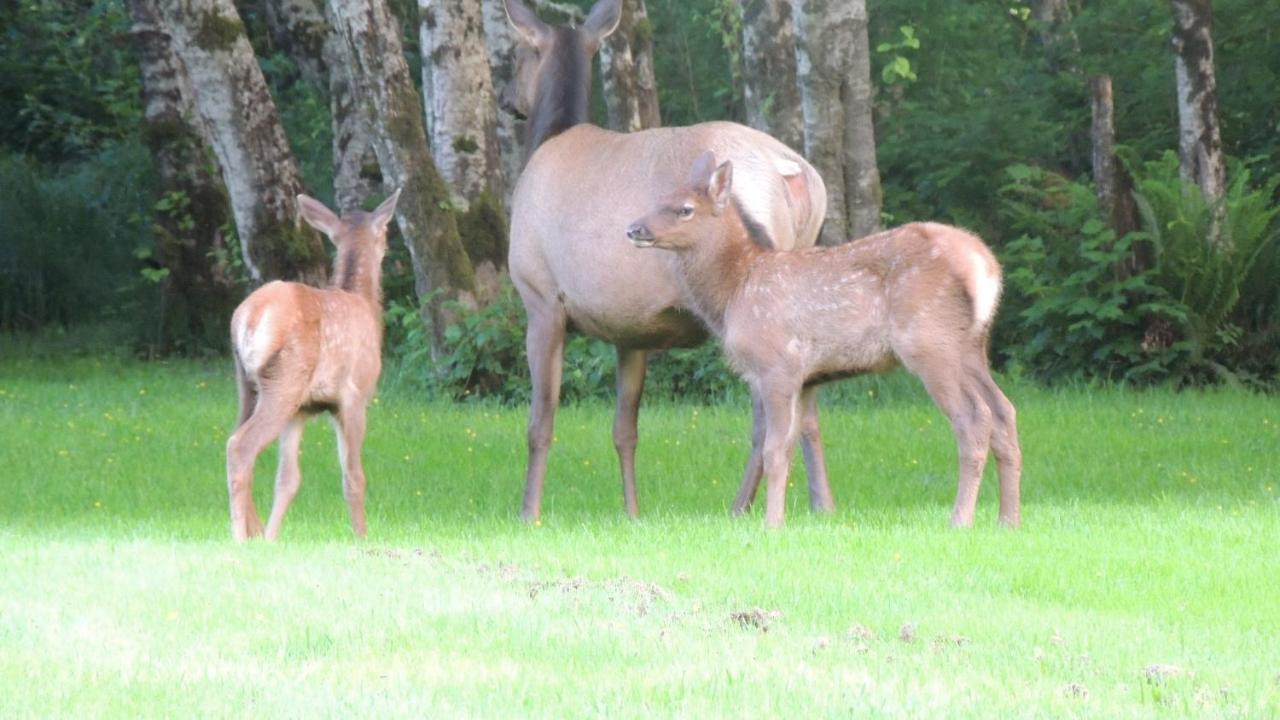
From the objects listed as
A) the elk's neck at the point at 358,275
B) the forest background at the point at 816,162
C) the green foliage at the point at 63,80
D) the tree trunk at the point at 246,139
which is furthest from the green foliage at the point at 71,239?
the elk's neck at the point at 358,275

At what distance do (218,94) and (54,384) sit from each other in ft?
11.0

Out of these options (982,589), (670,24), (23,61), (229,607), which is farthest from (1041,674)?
(23,61)

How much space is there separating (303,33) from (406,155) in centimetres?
798

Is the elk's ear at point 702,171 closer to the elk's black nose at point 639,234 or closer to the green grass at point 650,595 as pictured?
the elk's black nose at point 639,234

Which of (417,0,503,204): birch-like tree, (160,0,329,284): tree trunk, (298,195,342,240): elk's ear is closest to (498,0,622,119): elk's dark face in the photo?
(298,195,342,240): elk's ear

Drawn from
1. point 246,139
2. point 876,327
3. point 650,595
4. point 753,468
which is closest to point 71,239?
point 246,139

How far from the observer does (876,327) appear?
29.5 feet

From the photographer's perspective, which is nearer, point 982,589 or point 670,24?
point 982,589

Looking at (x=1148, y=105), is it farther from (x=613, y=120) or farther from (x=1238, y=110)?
(x=613, y=120)

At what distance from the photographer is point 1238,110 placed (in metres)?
19.2

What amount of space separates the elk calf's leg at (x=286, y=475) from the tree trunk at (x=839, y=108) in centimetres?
740

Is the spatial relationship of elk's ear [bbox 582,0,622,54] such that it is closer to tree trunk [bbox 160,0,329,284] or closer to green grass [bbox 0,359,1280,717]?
green grass [bbox 0,359,1280,717]

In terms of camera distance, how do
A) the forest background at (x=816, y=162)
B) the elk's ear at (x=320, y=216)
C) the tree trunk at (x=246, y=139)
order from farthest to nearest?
1. the tree trunk at (x=246, y=139)
2. the forest background at (x=816, y=162)
3. the elk's ear at (x=320, y=216)

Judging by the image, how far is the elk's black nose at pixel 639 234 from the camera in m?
9.61
